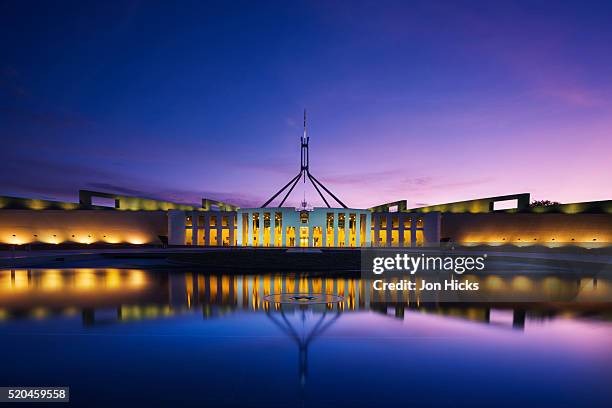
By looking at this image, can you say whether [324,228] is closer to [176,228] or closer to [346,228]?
[346,228]

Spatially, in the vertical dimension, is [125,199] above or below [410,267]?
above

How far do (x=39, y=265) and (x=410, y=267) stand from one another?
74.5ft

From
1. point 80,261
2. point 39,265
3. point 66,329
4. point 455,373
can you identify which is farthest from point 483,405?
point 80,261

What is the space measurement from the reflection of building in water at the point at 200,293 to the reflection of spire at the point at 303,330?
2.89ft

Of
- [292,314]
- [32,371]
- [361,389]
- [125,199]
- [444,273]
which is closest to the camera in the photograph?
[361,389]

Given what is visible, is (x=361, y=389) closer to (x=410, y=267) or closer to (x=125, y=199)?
(x=410, y=267)

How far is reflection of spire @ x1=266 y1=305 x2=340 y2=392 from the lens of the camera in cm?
574

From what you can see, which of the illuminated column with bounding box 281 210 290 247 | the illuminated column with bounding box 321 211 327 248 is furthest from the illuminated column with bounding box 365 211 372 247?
the illuminated column with bounding box 281 210 290 247

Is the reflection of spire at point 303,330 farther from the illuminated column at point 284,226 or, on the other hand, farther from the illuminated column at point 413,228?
the illuminated column at point 413,228

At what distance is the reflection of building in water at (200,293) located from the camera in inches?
362

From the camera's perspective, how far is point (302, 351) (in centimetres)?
634

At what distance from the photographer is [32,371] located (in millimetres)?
5281

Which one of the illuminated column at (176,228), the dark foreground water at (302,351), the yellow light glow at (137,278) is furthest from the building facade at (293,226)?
the dark foreground water at (302,351)

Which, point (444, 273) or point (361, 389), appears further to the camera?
point (444, 273)
